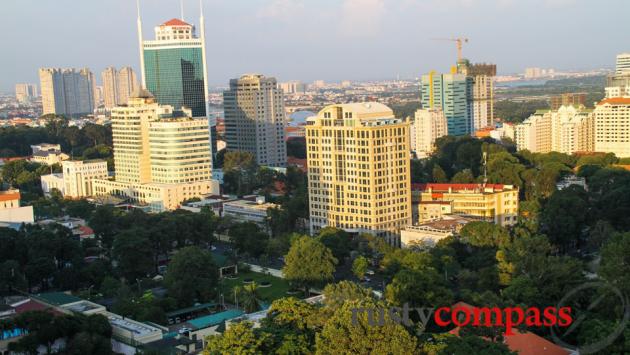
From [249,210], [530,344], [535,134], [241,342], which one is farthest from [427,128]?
[241,342]

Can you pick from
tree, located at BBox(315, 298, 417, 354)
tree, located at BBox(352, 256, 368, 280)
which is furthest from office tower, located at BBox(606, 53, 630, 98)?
tree, located at BBox(315, 298, 417, 354)

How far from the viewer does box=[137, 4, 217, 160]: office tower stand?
63.6m

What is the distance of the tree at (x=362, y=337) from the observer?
15.8 metres

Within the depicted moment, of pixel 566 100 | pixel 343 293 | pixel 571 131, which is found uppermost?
pixel 566 100

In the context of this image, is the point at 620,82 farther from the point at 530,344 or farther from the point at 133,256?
the point at 530,344

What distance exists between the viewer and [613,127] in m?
57.2

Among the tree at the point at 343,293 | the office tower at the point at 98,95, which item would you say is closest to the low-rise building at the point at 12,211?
the tree at the point at 343,293

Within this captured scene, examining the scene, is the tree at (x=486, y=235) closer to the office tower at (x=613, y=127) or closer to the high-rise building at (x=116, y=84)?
the office tower at (x=613, y=127)

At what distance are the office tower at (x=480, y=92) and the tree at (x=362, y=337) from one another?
62.7 m

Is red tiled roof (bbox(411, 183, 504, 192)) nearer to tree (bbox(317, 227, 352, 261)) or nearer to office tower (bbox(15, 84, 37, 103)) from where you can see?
tree (bbox(317, 227, 352, 261))

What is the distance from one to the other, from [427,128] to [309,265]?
135 feet

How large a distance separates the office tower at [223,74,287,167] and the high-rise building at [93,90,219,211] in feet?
32.2

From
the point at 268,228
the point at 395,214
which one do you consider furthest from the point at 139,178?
the point at 395,214

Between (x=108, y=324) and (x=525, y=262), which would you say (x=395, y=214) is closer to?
(x=525, y=262)
